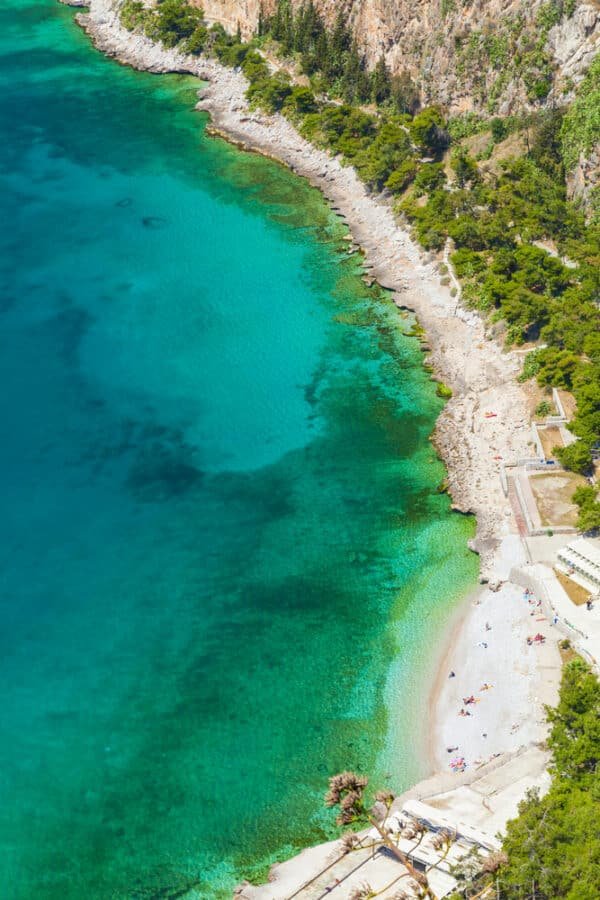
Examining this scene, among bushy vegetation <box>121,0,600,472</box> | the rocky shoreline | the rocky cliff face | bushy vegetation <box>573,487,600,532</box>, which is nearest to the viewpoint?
bushy vegetation <box>573,487,600,532</box>

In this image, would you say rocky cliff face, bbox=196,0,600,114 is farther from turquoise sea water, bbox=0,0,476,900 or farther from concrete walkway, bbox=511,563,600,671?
concrete walkway, bbox=511,563,600,671

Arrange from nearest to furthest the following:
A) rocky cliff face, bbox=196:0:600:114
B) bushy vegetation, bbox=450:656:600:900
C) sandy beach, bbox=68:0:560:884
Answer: bushy vegetation, bbox=450:656:600:900 < sandy beach, bbox=68:0:560:884 < rocky cliff face, bbox=196:0:600:114

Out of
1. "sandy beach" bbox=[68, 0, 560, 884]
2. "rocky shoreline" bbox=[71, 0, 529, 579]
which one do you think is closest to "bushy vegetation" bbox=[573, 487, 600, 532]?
"sandy beach" bbox=[68, 0, 560, 884]

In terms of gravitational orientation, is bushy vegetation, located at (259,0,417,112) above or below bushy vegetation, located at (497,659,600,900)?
above

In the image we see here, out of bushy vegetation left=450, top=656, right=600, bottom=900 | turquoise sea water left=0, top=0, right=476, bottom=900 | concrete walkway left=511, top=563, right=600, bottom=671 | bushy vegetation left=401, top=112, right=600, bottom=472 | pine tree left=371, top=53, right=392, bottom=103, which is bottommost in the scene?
turquoise sea water left=0, top=0, right=476, bottom=900

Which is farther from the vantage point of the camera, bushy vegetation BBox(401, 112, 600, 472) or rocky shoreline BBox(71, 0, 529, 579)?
bushy vegetation BBox(401, 112, 600, 472)

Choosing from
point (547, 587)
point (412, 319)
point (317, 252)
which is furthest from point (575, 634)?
point (317, 252)
